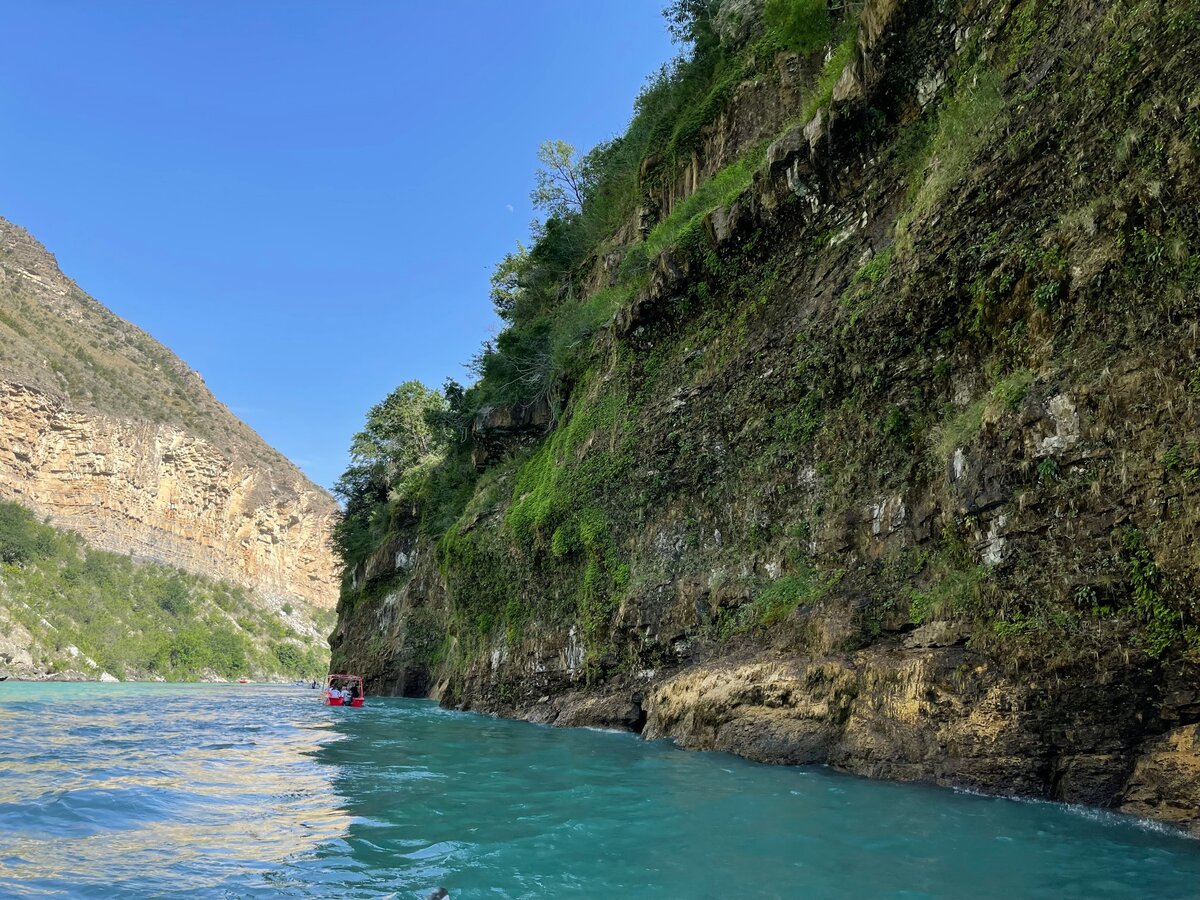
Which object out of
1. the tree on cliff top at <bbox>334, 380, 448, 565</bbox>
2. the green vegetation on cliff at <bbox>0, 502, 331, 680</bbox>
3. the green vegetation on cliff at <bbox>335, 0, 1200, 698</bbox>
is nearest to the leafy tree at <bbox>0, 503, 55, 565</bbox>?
the green vegetation on cliff at <bbox>0, 502, 331, 680</bbox>

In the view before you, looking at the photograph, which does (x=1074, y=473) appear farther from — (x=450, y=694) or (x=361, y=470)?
(x=361, y=470)

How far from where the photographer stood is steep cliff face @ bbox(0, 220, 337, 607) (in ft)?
312

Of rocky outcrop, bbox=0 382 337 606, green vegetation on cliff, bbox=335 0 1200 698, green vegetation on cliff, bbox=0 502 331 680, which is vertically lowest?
green vegetation on cliff, bbox=0 502 331 680

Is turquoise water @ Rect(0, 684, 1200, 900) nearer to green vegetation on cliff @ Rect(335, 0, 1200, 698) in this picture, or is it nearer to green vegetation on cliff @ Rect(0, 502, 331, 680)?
green vegetation on cliff @ Rect(335, 0, 1200, 698)

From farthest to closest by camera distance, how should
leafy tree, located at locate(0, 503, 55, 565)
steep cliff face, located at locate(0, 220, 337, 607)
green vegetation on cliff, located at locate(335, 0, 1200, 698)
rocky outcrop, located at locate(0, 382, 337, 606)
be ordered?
steep cliff face, located at locate(0, 220, 337, 607) → rocky outcrop, located at locate(0, 382, 337, 606) → leafy tree, located at locate(0, 503, 55, 565) → green vegetation on cliff, located at locate(335, 0, 1200, 698)

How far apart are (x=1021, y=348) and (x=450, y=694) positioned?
71.2 ft

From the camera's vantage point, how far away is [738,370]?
1499 centimetres

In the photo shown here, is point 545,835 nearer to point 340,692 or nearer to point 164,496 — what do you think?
point 340,692

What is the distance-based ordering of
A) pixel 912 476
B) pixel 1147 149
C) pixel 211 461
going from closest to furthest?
1. pixel 1147 149
2. pixel 912 476
3. pixel 211 461

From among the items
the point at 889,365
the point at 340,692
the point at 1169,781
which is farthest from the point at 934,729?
the point at 340,692

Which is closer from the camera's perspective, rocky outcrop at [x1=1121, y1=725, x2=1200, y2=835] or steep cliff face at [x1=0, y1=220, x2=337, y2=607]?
rocky outcrop at [x1=1121, y1=725, x2=1200, y2=835]

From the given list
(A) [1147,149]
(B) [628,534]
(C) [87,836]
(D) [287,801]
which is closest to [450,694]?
(B) [628,534]

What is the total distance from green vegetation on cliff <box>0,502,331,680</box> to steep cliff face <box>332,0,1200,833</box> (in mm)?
80066

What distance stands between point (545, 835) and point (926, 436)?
7.29 metres
